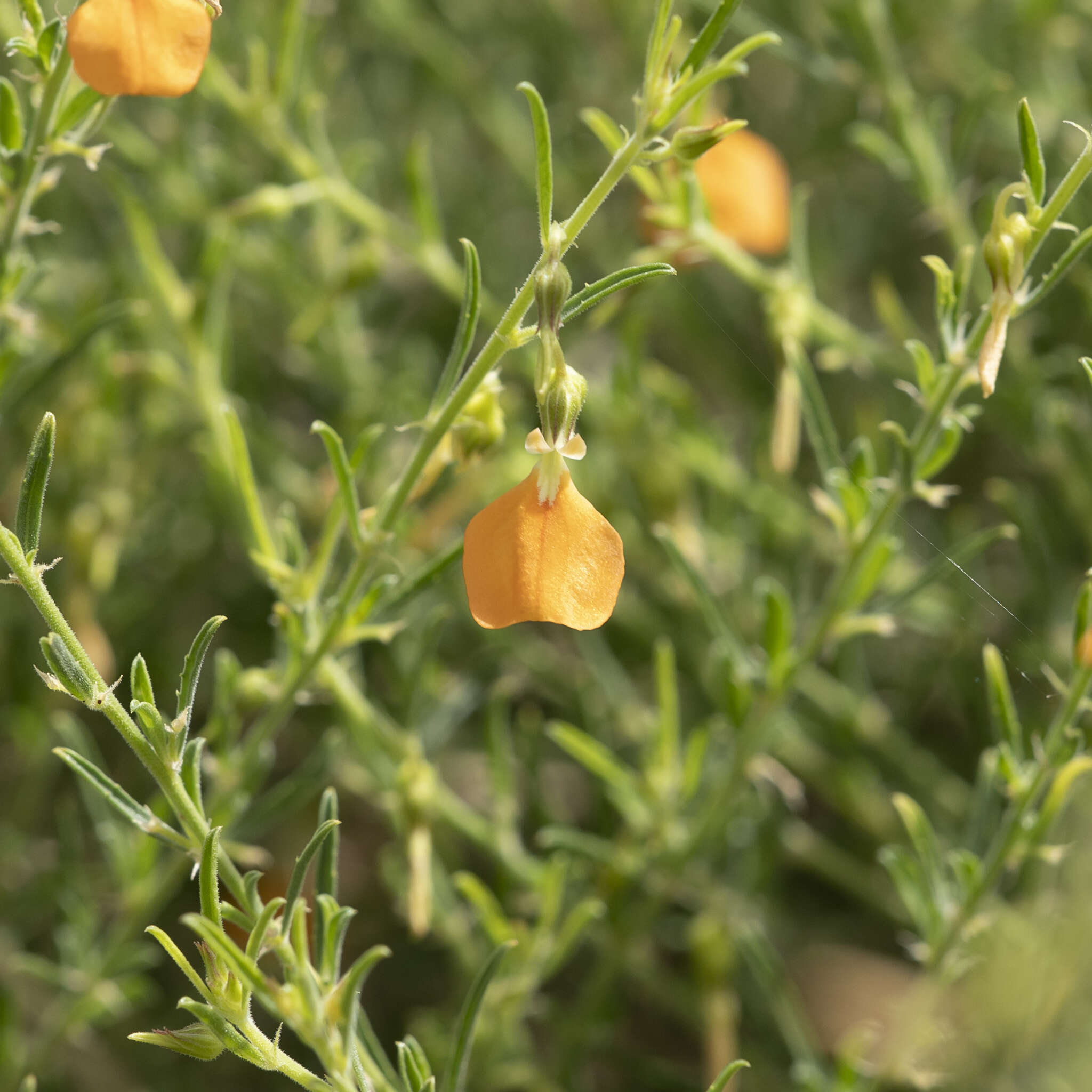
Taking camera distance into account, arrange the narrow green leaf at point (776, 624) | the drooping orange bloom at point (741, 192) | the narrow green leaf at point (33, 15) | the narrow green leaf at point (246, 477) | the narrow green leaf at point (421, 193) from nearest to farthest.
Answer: the narrow green leaf at point (33, 15), the narrow green leaf at point (246, 477), the narrow green leaf at point (776, 624), the narrow green leaf at point (421, 193), the drooping orange bloom at point (741, 192)

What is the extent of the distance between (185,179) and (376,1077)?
1.48m

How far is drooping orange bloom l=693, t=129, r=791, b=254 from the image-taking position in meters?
1.85

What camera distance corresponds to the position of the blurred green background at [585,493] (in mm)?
1691

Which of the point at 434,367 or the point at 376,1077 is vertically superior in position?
the point at 376,1077

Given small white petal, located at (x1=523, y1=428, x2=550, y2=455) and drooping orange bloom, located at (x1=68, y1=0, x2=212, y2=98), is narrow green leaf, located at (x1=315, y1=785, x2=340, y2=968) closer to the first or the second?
small white petal, located at (x1=523, y1=428, x2=550, y2=455)

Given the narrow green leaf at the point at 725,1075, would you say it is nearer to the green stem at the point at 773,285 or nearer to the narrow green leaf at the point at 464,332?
the narrow green leaf at the point at 464,332

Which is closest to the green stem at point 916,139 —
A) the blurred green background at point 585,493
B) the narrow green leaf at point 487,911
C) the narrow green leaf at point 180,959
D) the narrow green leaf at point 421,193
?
the blurred green background at point 585,493

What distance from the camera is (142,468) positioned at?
2.04m

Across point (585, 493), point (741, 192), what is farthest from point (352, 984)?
point (741, 192)

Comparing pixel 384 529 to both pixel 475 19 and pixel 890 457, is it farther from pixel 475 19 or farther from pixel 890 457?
pixel 475 19

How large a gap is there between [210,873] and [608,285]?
0.52 m

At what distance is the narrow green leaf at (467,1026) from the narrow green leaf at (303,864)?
0.19m

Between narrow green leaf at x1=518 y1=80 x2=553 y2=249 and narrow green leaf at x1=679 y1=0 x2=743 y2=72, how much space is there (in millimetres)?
127

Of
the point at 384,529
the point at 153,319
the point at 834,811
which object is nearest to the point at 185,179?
the point at 153,319
